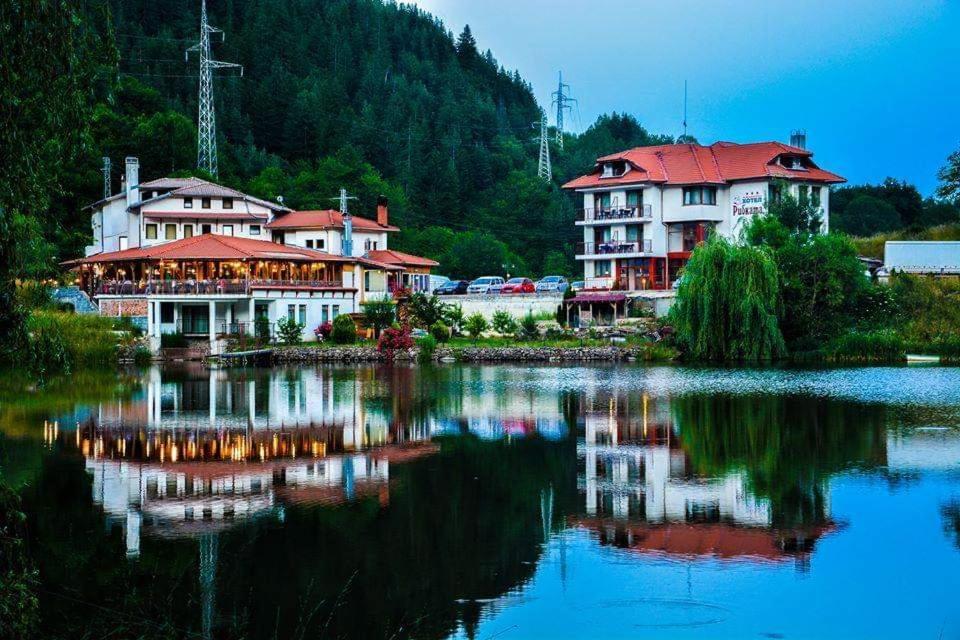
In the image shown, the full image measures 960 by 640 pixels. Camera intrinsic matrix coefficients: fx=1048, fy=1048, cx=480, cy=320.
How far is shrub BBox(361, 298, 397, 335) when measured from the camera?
210ft

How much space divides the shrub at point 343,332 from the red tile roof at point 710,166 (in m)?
19.0

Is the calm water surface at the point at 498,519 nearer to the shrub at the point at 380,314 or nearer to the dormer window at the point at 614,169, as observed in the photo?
the shrub at the point at 380,314

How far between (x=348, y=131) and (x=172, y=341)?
60.3 m

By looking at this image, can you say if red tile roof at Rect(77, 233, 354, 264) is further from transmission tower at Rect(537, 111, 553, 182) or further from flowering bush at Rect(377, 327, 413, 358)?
transmission tower at Rect(537, 111, 553, 182)

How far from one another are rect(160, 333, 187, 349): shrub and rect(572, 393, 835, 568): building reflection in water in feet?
132

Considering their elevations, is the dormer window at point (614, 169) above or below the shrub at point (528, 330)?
above

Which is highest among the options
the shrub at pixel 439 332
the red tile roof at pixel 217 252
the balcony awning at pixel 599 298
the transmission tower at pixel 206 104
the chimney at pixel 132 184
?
the transmission tower at pixel 206 104

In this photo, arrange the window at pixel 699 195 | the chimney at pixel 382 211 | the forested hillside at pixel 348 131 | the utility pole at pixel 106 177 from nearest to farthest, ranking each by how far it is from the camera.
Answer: the window at pixel 699 195, the utility pole at pixel 106 177, the chimney at pixel 382 211, the forested hillside at pixel 348 131

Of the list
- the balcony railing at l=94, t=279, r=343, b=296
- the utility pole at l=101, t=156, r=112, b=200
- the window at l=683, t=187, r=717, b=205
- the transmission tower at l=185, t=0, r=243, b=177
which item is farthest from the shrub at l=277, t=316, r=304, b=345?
the window at l=683, t=187, r=717, b=205

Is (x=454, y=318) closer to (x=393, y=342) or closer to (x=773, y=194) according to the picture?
(x=393, y=342)

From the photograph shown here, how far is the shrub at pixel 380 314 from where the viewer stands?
64.1 metres

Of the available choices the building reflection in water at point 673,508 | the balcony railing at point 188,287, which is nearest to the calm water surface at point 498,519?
the building reflection in water at point 673,508

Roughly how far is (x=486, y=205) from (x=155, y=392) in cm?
7851

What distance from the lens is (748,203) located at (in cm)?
6938
